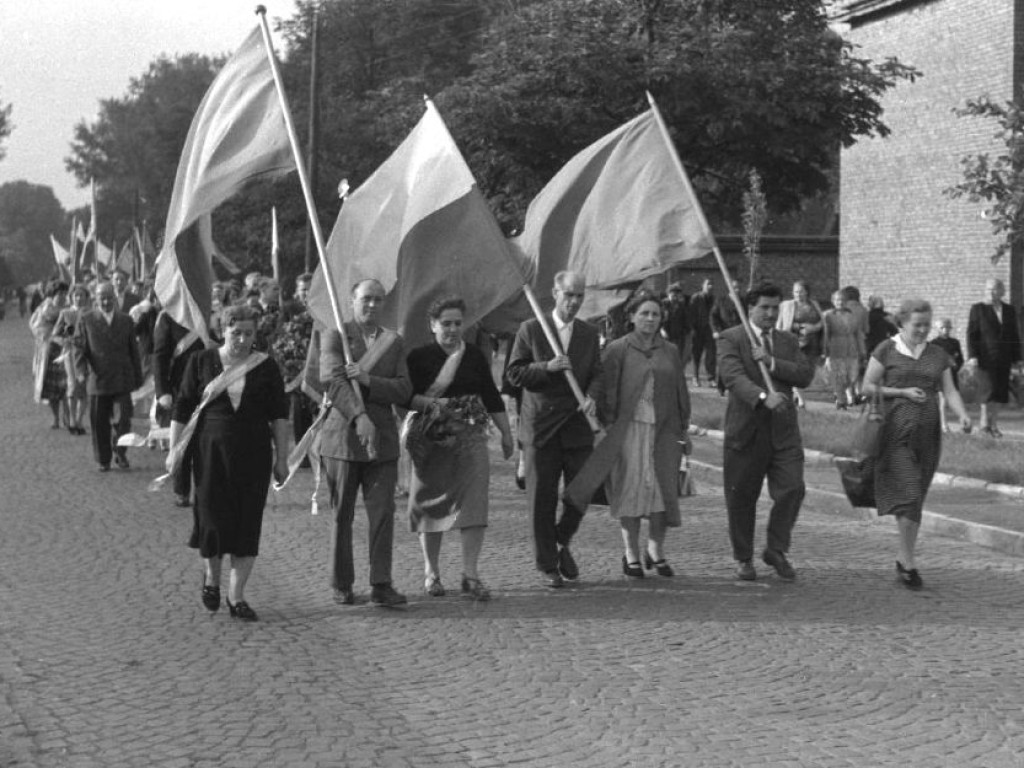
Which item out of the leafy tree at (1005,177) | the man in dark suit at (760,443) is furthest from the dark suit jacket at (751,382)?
the leafy tree at (1005,177)

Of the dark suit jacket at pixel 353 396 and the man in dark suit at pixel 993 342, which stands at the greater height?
the man in dark suit at pixel 993 342

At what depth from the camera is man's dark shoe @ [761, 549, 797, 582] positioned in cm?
994

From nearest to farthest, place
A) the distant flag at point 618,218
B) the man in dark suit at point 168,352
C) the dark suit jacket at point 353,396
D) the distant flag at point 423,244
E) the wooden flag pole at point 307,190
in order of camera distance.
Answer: the dark suit jacket at point 353,396 → the wooden flag pole at point 307,190 → the distant flag at point 423,244 → the distant flag at point 618,218 → the man in dark suit at point 168,352

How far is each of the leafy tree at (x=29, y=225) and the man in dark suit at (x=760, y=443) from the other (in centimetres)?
15516

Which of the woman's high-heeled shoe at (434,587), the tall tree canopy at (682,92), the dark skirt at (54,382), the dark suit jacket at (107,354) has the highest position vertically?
the tall tree canopy at (682,92)

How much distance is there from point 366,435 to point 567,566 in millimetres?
1683

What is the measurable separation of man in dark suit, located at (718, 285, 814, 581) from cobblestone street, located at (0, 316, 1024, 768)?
28 cm

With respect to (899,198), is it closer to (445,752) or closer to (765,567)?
(765,567)

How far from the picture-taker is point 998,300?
61.5 feet

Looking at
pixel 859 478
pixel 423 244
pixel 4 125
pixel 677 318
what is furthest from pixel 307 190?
pixel 4 125

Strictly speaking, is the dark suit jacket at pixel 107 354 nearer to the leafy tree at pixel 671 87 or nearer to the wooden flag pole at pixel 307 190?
the wooden flag pole at pixel 307 190

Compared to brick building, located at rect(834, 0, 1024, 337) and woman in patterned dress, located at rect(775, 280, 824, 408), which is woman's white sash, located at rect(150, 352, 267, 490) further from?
brick building, located at rect(834, 0, 1024, 337)

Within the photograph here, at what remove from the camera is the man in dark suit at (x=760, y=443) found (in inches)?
392

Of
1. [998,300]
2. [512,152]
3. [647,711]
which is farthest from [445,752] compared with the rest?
[512,152]
